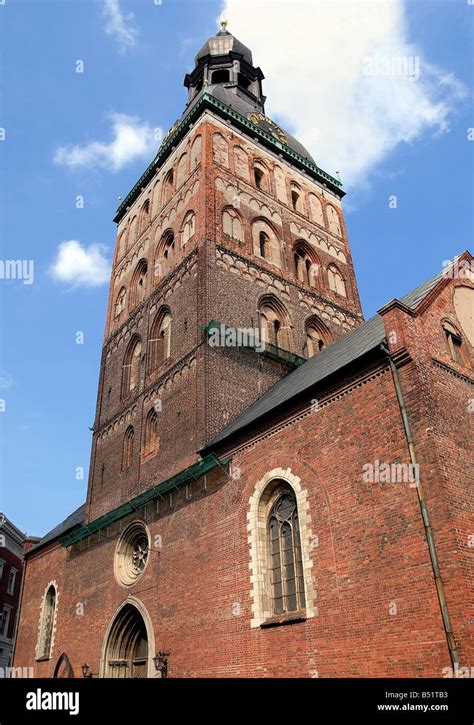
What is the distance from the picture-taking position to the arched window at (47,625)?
21.9 metres

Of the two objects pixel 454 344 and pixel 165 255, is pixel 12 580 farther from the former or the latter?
pixel 454 344

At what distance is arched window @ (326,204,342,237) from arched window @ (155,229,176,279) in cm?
883

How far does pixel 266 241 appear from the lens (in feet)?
82.4

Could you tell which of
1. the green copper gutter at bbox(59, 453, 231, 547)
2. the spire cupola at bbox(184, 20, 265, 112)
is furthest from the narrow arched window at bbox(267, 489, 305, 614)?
the spire cupola at bbox(184, 20, 265, 112)

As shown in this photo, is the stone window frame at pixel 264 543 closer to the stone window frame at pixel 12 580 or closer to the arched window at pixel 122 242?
the arched window at pixel 122 242

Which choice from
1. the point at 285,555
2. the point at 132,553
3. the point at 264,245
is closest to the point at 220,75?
the point at 264,245

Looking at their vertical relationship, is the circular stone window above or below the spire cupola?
below

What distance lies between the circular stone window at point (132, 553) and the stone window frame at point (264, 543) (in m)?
4.97

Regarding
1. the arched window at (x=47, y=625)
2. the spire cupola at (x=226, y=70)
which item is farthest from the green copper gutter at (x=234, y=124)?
the arched window at (x=47, y=625)

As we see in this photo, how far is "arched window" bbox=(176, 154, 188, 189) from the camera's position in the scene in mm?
26422

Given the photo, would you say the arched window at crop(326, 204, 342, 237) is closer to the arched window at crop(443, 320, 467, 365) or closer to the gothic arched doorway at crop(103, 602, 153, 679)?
the arched window at crop(443, 320, 467, 365)

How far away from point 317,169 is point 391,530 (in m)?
24.7

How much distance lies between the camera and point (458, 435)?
11.3m

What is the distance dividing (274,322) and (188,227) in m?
5.59
